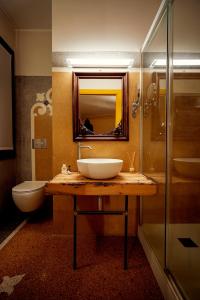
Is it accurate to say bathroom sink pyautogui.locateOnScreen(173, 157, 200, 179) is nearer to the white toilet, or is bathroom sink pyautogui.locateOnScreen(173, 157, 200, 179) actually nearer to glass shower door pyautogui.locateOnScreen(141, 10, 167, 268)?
glass shower door pyautogui.locateOnScreen(141, 10, 167, 268)

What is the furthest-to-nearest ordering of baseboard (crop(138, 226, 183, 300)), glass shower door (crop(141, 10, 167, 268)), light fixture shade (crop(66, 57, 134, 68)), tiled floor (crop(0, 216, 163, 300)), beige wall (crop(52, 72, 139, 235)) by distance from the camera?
beige wall (crop(52, 72, 139, 235)), light fixture shade (crop(66, 57, 134, 68)), glass shower door (crop(141, 10, 167, 268)), tiled floor (crop(0, 216, 163, 300)), baseboard (crop(138, 226, 183, 300))

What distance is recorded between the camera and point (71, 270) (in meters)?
1.73

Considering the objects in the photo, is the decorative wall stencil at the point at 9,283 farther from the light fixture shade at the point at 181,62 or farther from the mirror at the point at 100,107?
the light fixture shade at the point at 181,62

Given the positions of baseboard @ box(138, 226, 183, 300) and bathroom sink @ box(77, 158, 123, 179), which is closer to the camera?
baseboard @ box(138, 226, 183, 300)

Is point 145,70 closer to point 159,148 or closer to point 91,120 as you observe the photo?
point 91,120

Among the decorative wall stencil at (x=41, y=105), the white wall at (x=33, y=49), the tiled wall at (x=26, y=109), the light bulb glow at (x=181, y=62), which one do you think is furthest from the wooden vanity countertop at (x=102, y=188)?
the white wall at (x=33, y=49)

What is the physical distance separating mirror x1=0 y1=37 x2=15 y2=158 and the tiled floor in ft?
3.98

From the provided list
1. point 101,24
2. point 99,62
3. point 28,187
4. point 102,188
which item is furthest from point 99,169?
point 101,24

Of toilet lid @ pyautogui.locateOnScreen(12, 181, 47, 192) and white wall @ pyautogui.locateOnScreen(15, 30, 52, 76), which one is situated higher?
white wall @ pyautogui.locateOnScreen(15, 30, 52, 76)

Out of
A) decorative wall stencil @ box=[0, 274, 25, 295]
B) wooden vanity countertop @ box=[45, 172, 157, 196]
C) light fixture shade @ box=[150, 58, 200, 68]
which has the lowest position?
decorative wall stencil @ box=[0, 274, 25, 295]

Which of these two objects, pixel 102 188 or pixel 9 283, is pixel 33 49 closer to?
pixel 102 188

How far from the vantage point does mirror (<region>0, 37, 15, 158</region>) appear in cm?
276

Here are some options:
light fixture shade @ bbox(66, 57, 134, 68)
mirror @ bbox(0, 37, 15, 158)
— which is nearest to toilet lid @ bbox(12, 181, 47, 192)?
mirror @ bbox(0, 37, 15, 158)

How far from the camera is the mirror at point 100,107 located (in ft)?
7.28
